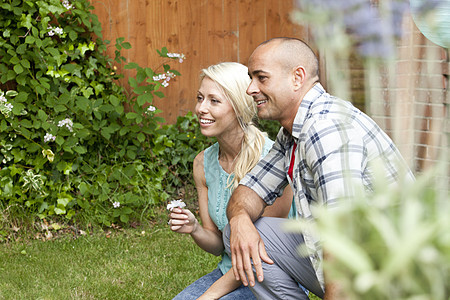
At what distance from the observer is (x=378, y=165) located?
1.62 feet

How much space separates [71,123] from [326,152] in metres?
2.50

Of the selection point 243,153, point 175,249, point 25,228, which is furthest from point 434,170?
point 25,228

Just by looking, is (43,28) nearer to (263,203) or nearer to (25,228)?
(25,228)

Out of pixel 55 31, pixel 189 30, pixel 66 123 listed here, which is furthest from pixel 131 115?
pixel 189 30

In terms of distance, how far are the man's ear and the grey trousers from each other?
0.49 metres

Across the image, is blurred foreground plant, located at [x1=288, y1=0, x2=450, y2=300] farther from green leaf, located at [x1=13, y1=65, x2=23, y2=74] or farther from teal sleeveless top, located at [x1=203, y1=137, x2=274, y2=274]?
green leaf, located at [x1=13, y1=65, x2=23, y2=74]

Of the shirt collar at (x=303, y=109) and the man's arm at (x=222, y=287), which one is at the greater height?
the shirt collar at (x=303, y=109)

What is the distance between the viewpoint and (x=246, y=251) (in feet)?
5.68

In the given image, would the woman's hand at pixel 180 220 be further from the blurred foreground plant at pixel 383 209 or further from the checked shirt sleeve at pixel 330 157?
the blurred foreground plant at pixel 383 209

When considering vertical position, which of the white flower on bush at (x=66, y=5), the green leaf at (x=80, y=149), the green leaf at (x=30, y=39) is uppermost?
the white flower on bush at (x=66, y=5)

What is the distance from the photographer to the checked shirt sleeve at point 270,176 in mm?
1922

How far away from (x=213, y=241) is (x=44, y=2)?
2196 mm

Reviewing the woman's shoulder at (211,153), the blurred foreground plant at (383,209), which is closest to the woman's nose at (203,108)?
the woman's shoulder at (211,153)

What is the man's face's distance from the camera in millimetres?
Result: 1746
